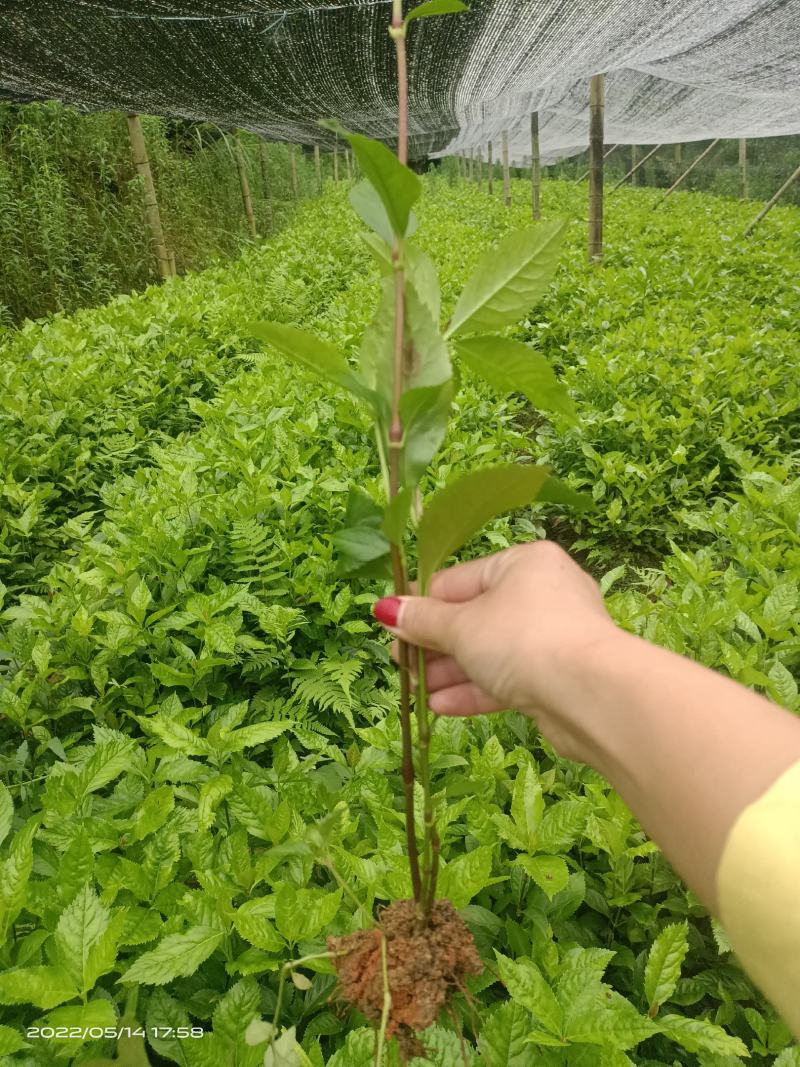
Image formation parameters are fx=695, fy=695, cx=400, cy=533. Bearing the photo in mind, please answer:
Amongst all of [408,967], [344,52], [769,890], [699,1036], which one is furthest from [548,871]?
[344,52]

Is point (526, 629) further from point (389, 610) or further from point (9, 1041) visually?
point (9, 1041)

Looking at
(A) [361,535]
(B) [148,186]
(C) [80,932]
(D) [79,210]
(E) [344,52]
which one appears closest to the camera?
(A) [361,535]

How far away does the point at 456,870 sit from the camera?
1341 mm

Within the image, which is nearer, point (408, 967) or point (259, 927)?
point (408, 967)

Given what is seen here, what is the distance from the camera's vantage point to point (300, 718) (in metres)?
2.13

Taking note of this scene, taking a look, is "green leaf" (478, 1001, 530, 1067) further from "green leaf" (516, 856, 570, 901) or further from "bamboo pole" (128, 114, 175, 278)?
"bamboo pole" (128, 114, 175, 278)

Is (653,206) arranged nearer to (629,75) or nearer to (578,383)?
(629,75)

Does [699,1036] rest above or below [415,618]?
below

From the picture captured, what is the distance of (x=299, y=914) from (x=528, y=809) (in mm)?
510

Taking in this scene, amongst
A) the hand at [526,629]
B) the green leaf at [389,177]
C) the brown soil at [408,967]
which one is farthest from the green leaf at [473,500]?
the brown soil at [408,967]

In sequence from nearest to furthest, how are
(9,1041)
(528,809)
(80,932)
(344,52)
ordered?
1. (9,1041)
2. (80,932)
3. (528,809)
4. (344,52)

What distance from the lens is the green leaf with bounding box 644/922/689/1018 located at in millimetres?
1256

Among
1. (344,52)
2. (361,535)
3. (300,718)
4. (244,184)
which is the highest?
(344,52)

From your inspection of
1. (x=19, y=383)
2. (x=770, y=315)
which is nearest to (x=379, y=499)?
(x=19, y=383)
